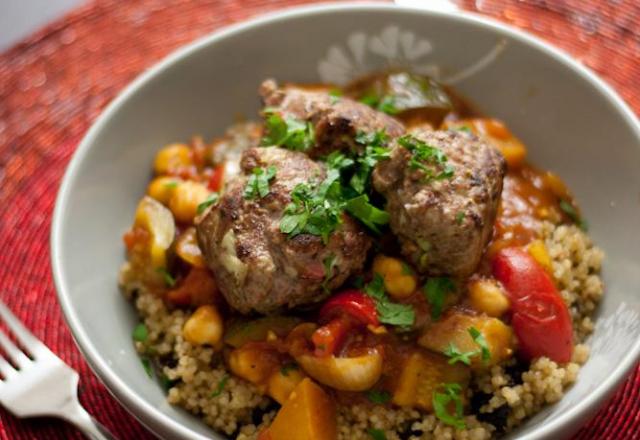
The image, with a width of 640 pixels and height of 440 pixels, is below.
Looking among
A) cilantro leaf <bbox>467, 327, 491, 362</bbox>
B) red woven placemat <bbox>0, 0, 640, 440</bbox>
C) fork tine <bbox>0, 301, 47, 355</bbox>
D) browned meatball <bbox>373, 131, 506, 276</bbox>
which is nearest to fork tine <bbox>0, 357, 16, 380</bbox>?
fork tine <bbox>0, 301, 47, 355</bbox>

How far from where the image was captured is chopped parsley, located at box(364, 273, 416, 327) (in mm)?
3650

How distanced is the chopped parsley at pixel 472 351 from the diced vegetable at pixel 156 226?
151 cm

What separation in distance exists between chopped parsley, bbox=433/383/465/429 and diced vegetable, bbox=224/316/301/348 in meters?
0.73

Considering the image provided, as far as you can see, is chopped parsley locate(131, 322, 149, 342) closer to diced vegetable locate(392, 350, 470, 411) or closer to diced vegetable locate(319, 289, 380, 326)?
diced vegetable locate(319, 289, 380, 326)

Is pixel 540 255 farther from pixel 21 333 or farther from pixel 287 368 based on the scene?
pixel 21 333

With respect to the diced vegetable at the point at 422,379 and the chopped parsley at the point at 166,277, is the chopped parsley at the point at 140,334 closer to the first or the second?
the chopped parsley at the point at 166,277

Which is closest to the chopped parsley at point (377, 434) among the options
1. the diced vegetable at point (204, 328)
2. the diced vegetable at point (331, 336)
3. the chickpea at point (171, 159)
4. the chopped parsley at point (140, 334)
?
the diced vegetable at point (331, 336)

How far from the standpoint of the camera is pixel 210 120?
16.2 feet

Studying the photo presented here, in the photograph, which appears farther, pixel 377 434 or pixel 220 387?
pixel 220 387

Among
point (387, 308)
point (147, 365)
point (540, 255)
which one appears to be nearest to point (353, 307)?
point (387, 308)

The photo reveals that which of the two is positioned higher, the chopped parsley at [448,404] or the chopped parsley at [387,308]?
the chopped parsley at [387,308]

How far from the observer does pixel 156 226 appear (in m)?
4.21

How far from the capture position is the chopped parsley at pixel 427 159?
357 centimetres

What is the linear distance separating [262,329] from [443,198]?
104cm
